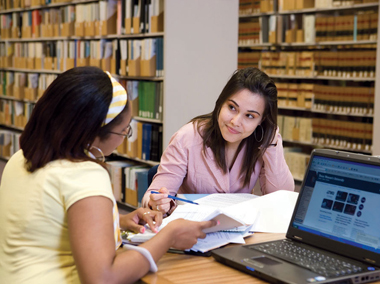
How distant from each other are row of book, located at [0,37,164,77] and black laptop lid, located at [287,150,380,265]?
294 cm

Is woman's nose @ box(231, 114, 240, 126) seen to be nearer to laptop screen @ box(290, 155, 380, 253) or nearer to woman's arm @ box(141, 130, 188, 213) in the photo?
woman's arm @ box(141, 130, 188, 213)

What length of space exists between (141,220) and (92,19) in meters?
3.83

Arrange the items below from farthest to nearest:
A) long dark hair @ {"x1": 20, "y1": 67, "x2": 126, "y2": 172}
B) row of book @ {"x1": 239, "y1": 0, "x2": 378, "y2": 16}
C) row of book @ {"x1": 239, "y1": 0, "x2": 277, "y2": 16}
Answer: row of book @ {"x1": 239, "y1": 0, "x2": 277, "y2": 16}, row of book @ {"x1": 239, "y1": 0, "x2": 378, "y2": 16}, long dark hair @ {"x1": 20, "y1": 67, "x2": 126, "y2": 172}

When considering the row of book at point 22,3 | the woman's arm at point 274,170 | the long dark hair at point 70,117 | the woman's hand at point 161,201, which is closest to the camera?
the long dark hair at point 70,117

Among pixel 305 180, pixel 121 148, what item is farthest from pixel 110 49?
pixel 305 180

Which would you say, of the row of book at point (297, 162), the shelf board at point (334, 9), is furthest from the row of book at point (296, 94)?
the shelf board at point (334, 9)

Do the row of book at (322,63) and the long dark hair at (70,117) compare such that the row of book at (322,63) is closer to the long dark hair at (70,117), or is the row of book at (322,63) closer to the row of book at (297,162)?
the row of book at (297,162)

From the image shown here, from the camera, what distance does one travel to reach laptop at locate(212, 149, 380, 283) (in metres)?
1.34

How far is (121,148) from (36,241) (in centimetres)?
366

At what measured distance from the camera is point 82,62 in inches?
213

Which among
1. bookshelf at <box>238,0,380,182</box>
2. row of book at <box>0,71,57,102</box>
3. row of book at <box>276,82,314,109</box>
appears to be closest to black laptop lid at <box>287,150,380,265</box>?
bookshelf at <box>238,0,380,182</box>

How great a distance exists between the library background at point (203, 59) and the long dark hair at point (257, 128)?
76.0 inches

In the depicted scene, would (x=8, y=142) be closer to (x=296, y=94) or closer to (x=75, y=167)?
(x=296, y=94)

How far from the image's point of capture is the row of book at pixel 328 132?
522 cm
